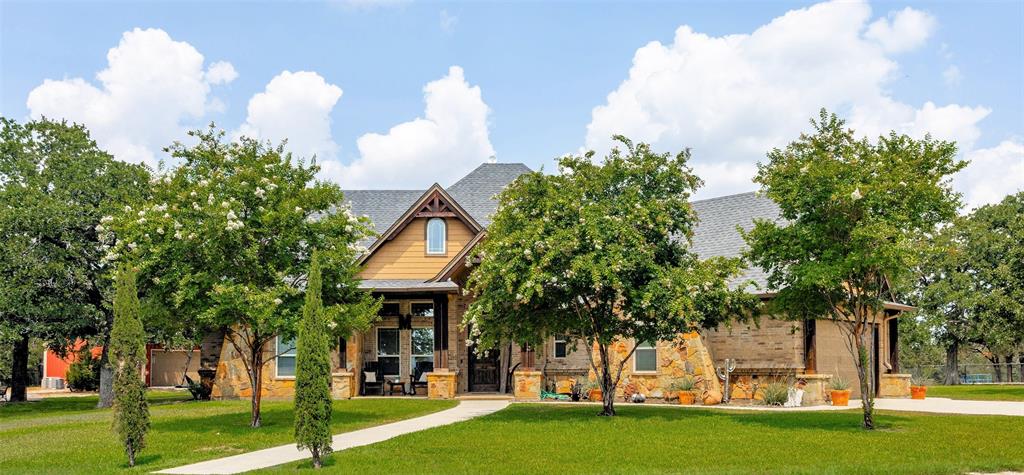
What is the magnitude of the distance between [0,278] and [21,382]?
825 centimetres

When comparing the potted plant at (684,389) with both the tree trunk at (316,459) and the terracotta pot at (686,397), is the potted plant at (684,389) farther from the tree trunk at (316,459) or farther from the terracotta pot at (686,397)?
the tree trunk at (316,459)

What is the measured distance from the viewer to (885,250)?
17.1 meters

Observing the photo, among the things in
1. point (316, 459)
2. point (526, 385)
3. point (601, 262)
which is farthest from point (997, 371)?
point (316, 459)

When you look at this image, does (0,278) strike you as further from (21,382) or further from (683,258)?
(683,258)

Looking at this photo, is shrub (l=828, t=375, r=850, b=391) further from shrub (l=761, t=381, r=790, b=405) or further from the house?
shrub (l=761, t=381, r=790, b=405)

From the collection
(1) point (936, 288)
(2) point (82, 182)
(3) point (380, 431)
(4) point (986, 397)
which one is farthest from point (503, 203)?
(1) point (936, 288)

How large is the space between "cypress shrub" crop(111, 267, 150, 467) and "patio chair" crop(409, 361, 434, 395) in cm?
1601

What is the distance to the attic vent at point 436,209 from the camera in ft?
95.6

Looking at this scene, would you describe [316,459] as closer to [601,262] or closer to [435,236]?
[601,262]

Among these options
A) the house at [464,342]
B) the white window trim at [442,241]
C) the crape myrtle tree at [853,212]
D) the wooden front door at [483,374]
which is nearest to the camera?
the crape myrtle tree at [853,212]

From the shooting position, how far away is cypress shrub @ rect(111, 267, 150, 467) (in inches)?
528

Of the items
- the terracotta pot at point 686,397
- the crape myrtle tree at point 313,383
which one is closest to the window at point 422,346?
the terracotta pot at point 686,397

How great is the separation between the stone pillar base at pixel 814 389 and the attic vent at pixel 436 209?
11.6 meters

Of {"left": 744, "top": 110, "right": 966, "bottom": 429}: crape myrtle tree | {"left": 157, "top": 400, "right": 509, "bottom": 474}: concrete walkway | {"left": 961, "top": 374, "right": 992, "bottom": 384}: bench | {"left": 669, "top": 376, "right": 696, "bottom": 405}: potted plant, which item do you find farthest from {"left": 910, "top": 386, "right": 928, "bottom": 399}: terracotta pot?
{"left": 961, "top": 374, "right": 992, "bottom": 384}: bench
